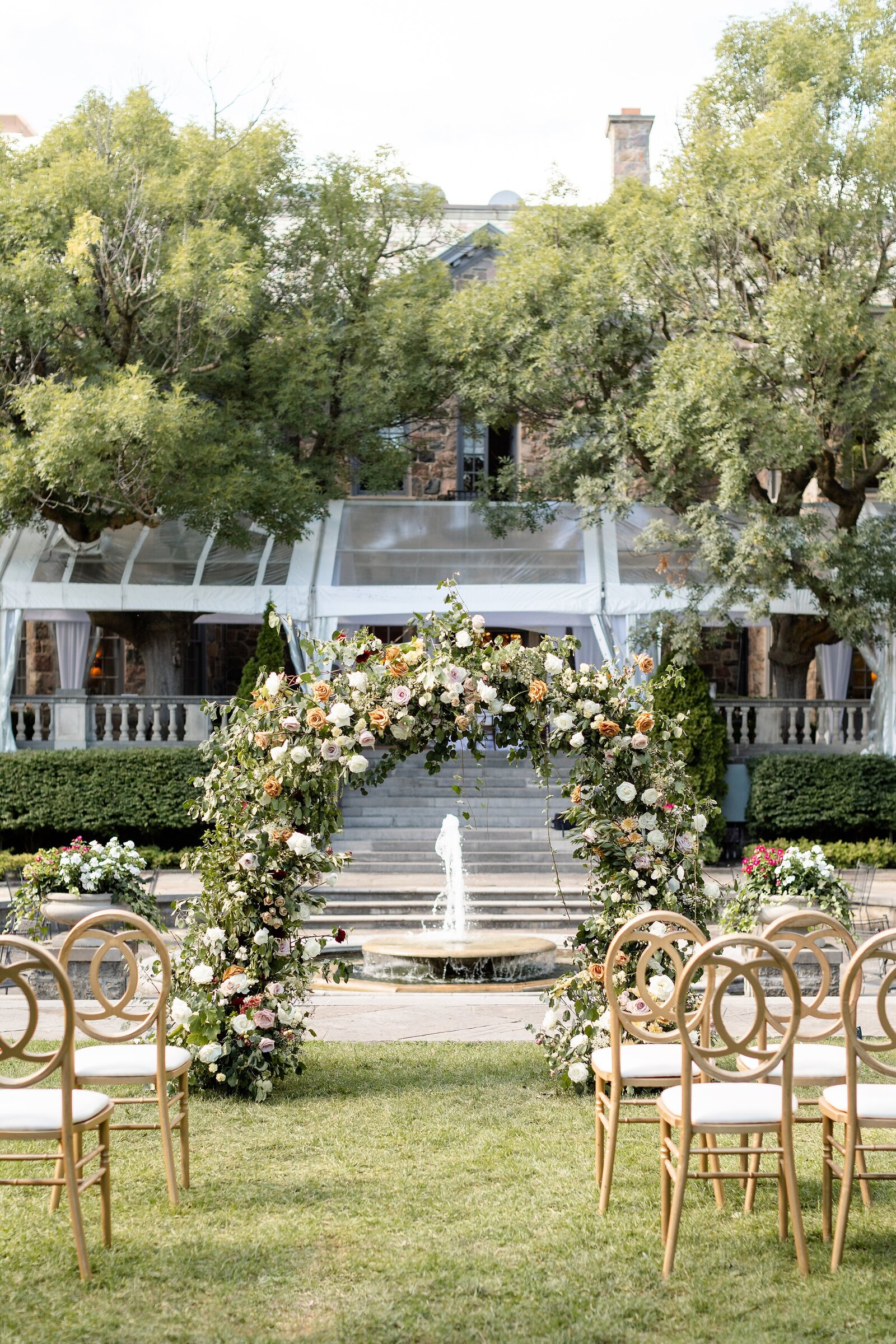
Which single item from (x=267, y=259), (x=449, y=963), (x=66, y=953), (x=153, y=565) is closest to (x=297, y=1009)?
(x=449, y=963)

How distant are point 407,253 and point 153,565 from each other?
5.81 meters

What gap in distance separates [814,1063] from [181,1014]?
304 cm

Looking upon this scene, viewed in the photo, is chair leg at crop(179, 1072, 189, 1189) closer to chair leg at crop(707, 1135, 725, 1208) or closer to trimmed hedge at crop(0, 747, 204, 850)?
chair leg at crop(707, 1135, 725, 1208)

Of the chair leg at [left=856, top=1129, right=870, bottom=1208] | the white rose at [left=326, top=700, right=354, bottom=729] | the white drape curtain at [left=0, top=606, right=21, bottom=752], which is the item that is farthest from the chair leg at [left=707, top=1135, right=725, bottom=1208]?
the white drape curtain at [left=0, top=606, right=21, bottom=752]

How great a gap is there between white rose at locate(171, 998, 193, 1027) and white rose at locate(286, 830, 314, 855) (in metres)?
0.91

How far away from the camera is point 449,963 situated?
32.5 feet

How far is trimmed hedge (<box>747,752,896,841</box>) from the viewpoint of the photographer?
15.7 m

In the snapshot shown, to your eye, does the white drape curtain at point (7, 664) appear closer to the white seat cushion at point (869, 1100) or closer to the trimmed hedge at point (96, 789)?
the trimmed hedge at point (96, 789)

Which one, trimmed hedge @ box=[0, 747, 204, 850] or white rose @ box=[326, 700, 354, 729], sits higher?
white rose @ box=[326, 700, 354, 729]

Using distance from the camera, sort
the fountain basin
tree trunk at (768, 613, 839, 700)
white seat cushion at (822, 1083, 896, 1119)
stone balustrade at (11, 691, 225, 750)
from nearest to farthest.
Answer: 1. white seat cushion at (822, 1083, 896, 1119)
2. the fountain basin
3. stone balustrade at (11, 691, 225, 750)
4. tree trunk at (768, 613, 839, 700)

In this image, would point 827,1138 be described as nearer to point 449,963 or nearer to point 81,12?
point 449,963

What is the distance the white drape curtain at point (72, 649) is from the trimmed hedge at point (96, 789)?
2.78 metres

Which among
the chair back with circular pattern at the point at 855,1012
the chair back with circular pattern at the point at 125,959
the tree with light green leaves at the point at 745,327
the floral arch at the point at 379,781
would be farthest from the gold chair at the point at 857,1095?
the tree with light green leaves at the point at 745,327

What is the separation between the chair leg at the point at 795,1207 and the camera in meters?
4.11
